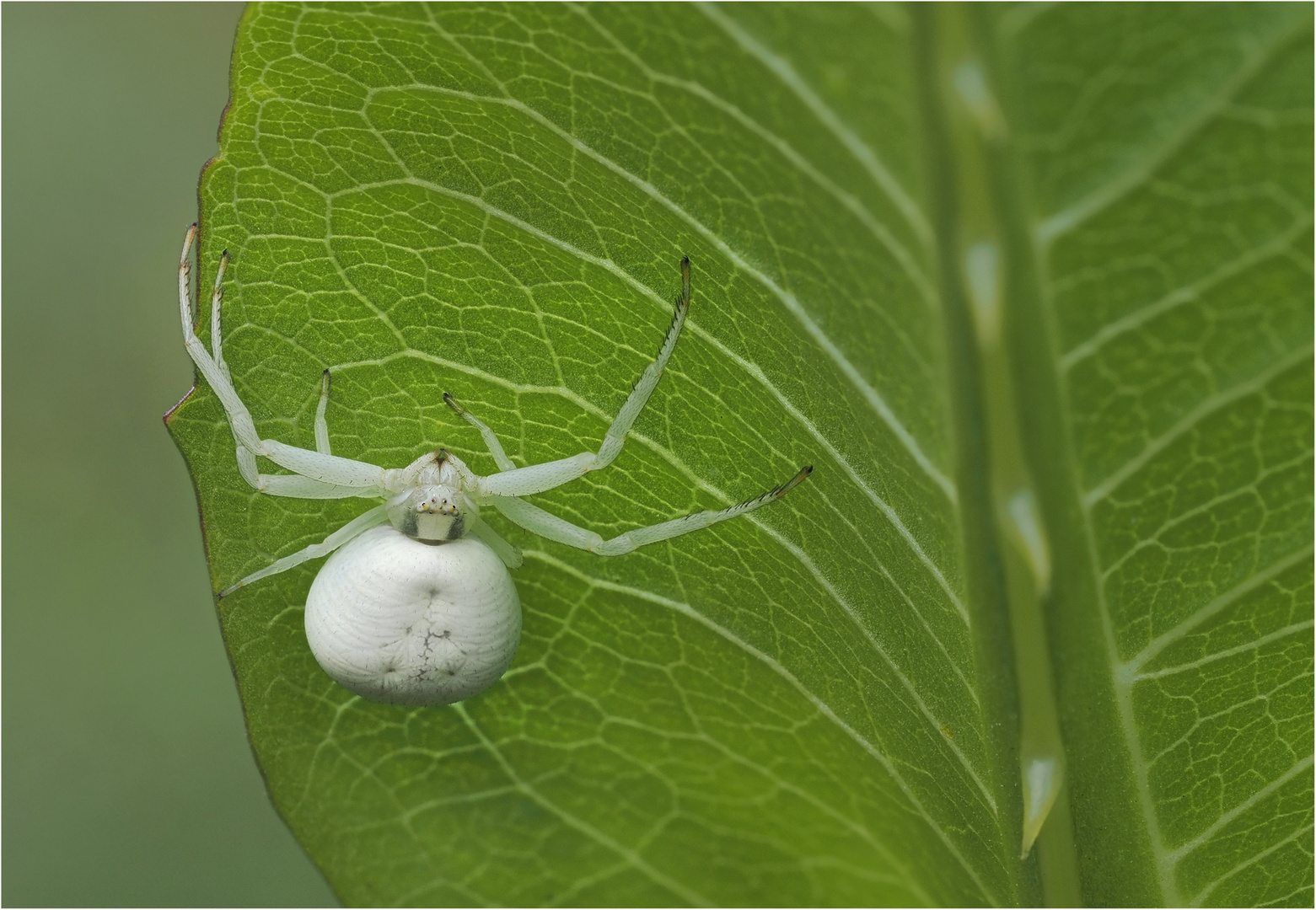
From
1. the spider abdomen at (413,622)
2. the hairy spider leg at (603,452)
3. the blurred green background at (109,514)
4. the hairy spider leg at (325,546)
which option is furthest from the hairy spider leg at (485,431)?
the blurred green background at (109,514)

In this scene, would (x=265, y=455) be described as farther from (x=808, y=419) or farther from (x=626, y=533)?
(x=808, y=419)

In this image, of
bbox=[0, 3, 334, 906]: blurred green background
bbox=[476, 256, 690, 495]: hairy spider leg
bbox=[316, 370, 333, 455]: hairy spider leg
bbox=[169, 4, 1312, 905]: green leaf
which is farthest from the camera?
bbox=[0, 3, 334, 906]: blurred green background

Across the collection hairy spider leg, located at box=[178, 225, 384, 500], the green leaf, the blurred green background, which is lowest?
the green leaf

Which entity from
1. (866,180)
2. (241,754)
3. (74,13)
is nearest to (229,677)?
(241,754)

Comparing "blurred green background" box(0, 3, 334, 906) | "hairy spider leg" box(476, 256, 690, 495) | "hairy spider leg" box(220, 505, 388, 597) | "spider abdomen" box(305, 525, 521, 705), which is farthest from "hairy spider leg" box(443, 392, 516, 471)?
"blurred green background" box(0, 3, 334, 906)

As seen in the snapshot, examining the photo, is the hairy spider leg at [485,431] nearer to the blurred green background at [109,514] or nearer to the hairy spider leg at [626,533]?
the hairy spider leg at [626,533]

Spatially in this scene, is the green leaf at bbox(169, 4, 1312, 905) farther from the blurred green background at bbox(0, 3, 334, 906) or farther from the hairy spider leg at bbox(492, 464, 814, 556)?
the blurred green background at bbox(0, 3, 334, 906)

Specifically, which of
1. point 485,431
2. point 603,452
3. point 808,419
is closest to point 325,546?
point 485,431
